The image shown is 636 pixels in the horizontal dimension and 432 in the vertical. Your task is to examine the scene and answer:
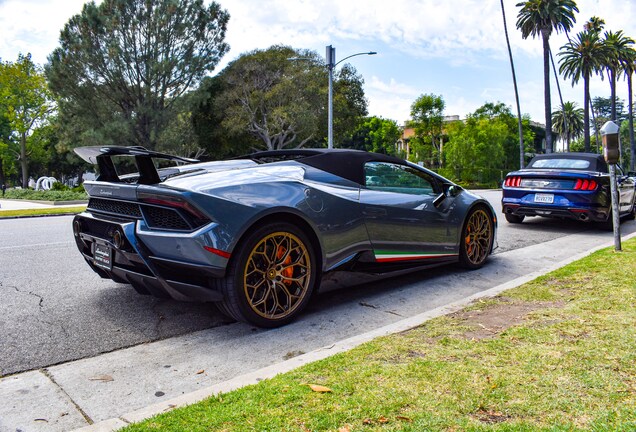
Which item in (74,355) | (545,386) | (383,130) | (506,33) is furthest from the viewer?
(383,130)

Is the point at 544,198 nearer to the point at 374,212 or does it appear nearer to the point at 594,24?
the point at 374,212

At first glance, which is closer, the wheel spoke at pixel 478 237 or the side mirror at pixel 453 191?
the side mirror at pixel 453 191

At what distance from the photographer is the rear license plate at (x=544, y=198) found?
31.2 feet

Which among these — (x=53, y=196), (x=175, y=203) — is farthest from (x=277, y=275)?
(x=53, y=196)

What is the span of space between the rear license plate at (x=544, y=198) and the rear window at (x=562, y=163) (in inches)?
43.6

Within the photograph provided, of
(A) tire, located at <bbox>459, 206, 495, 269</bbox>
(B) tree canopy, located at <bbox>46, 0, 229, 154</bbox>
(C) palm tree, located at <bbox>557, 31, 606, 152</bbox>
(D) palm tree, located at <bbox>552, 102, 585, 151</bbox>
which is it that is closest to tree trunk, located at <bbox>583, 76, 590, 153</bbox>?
(C) palm tree, located at <bbox>557, 31, 606, 152</bbox>

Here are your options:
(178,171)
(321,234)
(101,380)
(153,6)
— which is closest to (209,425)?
(101,380)

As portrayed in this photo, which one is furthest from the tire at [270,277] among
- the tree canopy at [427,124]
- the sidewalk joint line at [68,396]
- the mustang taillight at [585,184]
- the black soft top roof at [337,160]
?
the tree canopy at [427,124]

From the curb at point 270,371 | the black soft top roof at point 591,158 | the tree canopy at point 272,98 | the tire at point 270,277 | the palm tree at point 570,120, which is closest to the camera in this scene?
the curb at point 270,371

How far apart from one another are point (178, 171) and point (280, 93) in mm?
35732

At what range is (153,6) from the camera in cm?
3847

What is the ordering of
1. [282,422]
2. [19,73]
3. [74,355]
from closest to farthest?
[282,422], [74,355], [19,73]

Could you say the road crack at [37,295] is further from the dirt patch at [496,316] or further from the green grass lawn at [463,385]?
the dirt patch at [496,316]

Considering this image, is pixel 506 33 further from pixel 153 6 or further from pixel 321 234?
pixel 321 234
